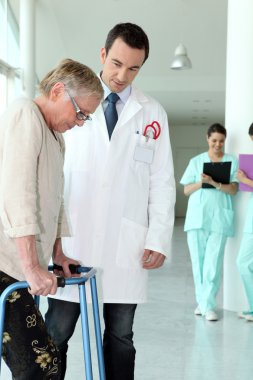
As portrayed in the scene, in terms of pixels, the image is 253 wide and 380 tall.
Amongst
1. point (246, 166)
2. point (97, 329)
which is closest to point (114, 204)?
point (97, 329)

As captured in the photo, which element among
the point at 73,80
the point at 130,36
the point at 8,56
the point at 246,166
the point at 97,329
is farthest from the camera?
the point at 8,56

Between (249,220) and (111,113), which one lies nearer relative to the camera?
(111,113)

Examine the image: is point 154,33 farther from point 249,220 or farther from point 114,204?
point 114,204

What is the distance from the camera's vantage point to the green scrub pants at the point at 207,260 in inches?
173

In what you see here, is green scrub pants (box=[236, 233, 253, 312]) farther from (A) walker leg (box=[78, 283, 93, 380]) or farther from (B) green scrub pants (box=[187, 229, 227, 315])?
(A) walker leg (box=[78, 283, 93, 380])

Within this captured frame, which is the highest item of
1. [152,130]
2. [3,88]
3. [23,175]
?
[3,88]

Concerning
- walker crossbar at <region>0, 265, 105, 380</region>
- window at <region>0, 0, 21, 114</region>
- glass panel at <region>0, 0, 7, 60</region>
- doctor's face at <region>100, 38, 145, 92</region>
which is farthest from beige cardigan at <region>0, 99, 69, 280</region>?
glass panel at <region>0, 0, 7, 60</region>

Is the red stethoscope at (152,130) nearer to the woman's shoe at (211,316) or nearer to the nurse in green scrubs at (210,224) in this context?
the nurse in green scrubs at (210,224)

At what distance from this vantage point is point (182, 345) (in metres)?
3.56

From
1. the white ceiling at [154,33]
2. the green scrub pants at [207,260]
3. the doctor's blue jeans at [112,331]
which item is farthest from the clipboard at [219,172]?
the white ceiling at [154,33]

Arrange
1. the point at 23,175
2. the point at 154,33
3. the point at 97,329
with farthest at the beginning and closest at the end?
1. the point at 154,33
2. the point at 97,329
3. the point at 23,175

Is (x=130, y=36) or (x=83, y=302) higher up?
(x=130, y=36)

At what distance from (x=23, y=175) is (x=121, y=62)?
741mm

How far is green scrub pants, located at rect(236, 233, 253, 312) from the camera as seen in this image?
4281 mm
